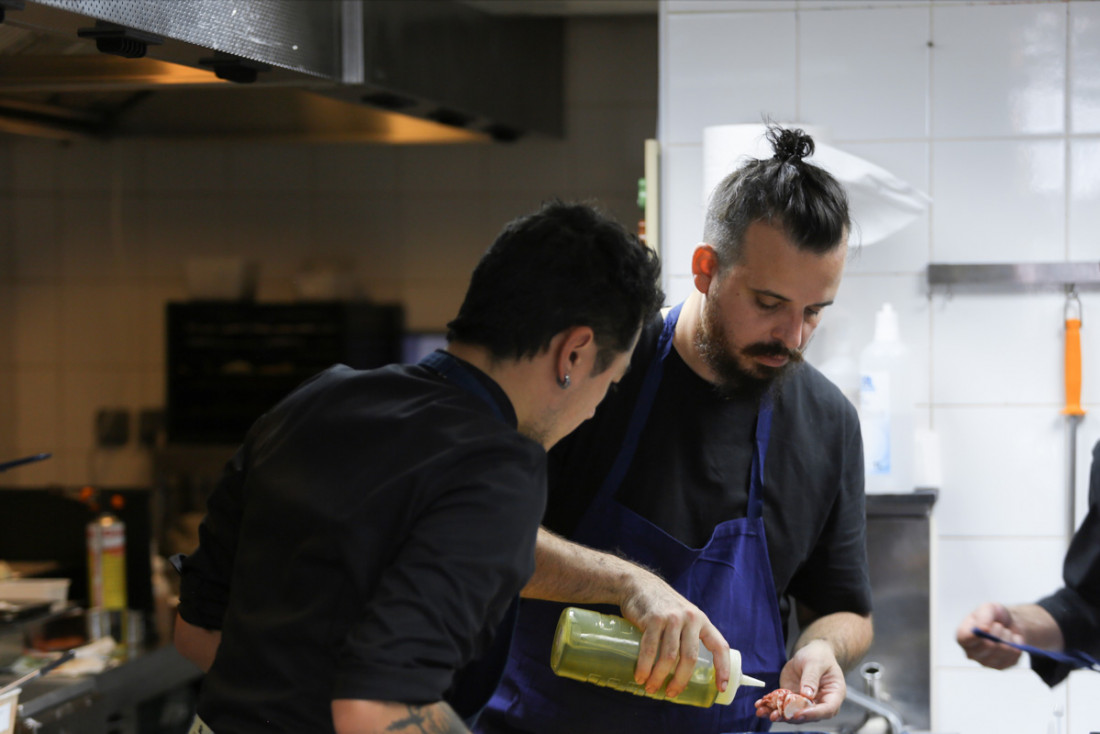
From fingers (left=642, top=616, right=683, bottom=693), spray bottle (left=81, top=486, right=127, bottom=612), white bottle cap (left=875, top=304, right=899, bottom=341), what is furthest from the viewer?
spray bottle (left=81, top=486, right=127, bottom=612)

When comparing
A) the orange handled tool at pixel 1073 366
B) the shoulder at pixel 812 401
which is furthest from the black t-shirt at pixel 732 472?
the orange handled tool at pixel 1073 366

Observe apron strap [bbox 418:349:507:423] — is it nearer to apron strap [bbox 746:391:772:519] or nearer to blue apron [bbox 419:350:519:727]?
blue apron [bbox 419:350:519:727]

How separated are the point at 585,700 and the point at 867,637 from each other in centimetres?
44

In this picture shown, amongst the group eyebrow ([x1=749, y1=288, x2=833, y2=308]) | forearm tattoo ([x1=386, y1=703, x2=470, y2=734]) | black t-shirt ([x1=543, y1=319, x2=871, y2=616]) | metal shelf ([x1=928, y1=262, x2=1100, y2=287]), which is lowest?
forearm tattoo ([x1=386, y1=703, x2=470, y2=734])

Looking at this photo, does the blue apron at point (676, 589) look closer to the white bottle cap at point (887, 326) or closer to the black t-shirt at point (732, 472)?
the black t-shirt at point (732, 472)

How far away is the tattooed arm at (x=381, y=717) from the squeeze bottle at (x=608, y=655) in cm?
38

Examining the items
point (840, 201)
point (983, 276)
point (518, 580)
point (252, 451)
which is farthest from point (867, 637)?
point (983, 276)

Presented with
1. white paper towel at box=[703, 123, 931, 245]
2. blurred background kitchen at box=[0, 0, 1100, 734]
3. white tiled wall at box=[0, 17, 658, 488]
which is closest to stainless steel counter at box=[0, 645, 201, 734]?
blurred background kitchen at box=[0, 0, 1100, 734]

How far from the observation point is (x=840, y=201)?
143 cm

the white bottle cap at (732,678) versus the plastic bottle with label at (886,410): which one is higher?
the plastic bottle with label at (886,410)

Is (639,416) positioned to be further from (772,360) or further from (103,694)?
(103,694)

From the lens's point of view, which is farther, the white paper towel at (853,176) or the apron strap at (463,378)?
the white paper towel at (853,176)

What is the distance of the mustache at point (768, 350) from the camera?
1.42 meters

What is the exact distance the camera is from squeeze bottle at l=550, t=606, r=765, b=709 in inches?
45.6
